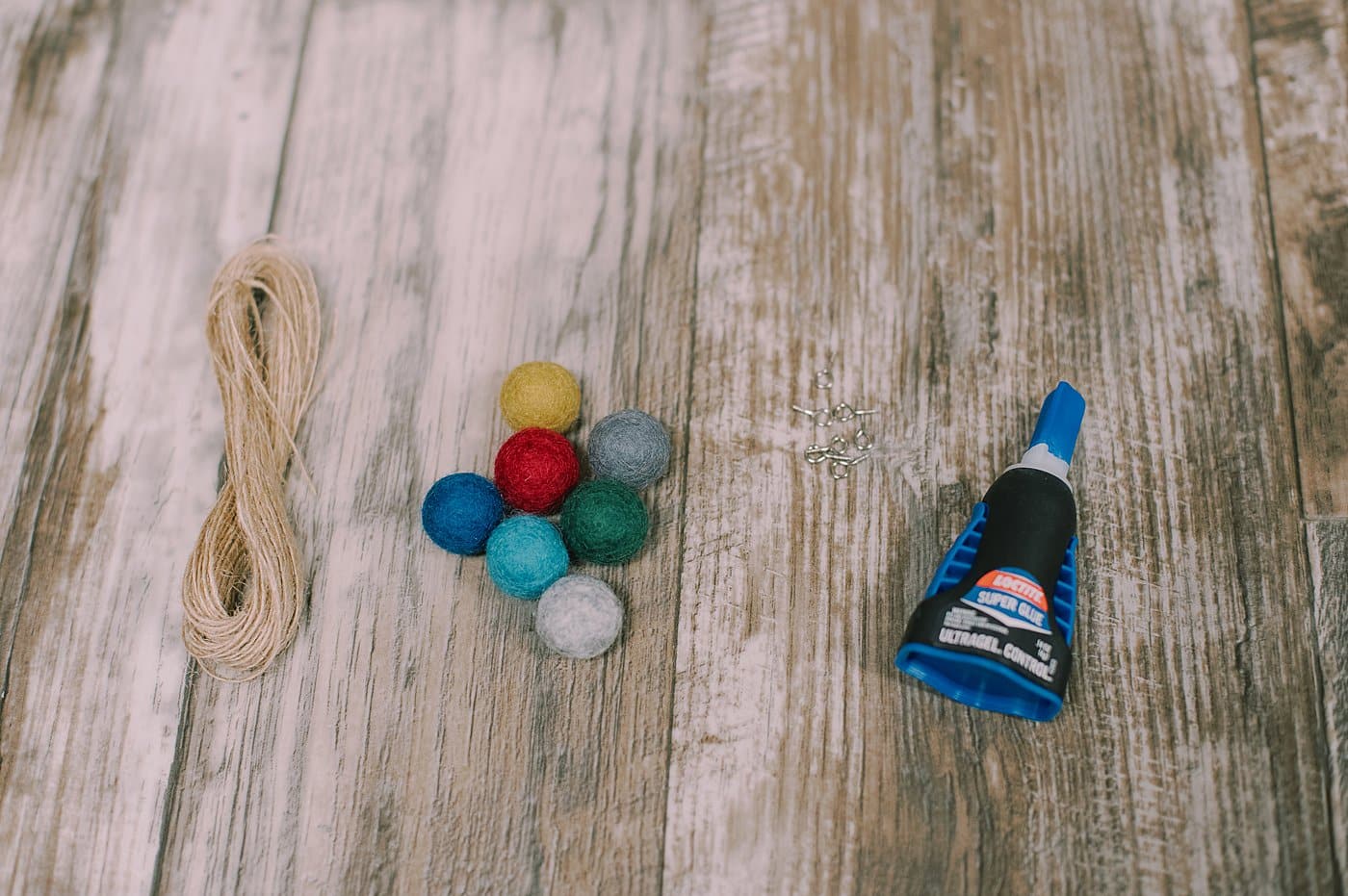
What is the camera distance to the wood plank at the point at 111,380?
927 mm

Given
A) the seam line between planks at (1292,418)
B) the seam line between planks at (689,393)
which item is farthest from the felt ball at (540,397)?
the seam line between planks at (1292,418)

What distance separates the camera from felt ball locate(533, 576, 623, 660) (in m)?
0.87

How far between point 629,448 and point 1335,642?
0.68 meters

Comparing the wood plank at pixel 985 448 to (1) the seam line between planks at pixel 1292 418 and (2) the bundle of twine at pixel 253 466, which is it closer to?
(1) the seam line between planks at pixel 1292 418

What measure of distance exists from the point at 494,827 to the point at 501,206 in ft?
2.25

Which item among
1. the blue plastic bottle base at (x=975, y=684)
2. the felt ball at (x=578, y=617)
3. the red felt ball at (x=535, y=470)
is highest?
the red felt ball at (x=535, y=470)

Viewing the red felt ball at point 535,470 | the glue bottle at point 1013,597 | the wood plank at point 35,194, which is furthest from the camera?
the wood plank at point 35,194

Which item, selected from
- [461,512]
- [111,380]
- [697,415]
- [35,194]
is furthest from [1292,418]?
[35,194]

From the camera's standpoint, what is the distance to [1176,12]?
123 centimetres

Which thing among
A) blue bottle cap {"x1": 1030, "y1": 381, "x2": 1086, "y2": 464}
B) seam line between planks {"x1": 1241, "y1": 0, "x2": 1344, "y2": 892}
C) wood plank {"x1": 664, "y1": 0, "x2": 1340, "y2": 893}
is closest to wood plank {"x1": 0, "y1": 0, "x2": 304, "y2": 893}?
wood plank {"x1": 664, "y1": 0, "x2": 1340, "y2": 893}

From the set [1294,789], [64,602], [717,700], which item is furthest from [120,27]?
[1294,789]

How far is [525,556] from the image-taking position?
88 cm

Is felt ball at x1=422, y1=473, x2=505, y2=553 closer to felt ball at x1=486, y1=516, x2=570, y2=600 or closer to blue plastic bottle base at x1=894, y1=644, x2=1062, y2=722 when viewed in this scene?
felt ball at x1=486, y1=516, x2=570, y2=600

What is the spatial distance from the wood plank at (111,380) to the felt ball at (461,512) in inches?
11.5
